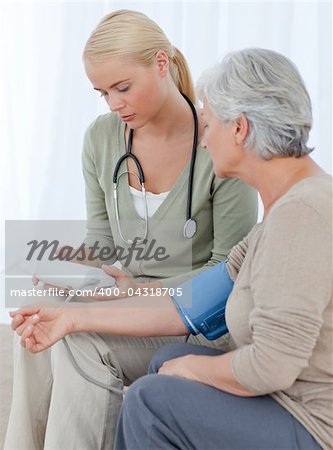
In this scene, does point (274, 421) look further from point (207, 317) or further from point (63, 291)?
point (63, 291)

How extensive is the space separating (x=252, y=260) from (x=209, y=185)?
1.76ft

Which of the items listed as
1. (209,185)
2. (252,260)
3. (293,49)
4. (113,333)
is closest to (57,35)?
(293,49)

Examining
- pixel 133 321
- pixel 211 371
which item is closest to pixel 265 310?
pixel 211 371

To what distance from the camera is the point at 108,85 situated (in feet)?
6.52

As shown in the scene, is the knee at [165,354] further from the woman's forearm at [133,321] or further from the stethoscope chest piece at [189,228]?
the stethoscope chest piece at [189,228]

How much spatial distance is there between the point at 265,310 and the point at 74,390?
0.54 m

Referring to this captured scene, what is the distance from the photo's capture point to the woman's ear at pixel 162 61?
2028 mm

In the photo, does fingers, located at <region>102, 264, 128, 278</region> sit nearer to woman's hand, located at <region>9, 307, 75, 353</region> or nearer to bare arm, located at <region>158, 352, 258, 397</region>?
woman's hand, located at <region>9, 307, 75, 353</region>

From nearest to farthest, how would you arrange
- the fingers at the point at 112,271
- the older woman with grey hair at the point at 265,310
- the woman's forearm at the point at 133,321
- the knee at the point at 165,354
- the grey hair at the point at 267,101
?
the older woman with grey hair at the point at 265,310, the grey hair at the point at 267,101, the knee at the point at 165,354, the woman's forearm at the point at 133,321, the fingers at the point at 112,271

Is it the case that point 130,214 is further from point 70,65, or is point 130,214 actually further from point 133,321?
point 70,65

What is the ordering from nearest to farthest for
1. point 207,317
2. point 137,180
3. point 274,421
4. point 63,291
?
point 274,421 < point 207,317 < point 63,291 < point 137,180

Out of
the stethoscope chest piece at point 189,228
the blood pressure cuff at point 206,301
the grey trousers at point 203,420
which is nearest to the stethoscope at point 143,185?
the stethoscope chest piece at point 189,228

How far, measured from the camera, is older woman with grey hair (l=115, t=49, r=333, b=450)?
1.38 meters

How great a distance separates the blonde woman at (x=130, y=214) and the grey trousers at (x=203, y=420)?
300 millimetres
